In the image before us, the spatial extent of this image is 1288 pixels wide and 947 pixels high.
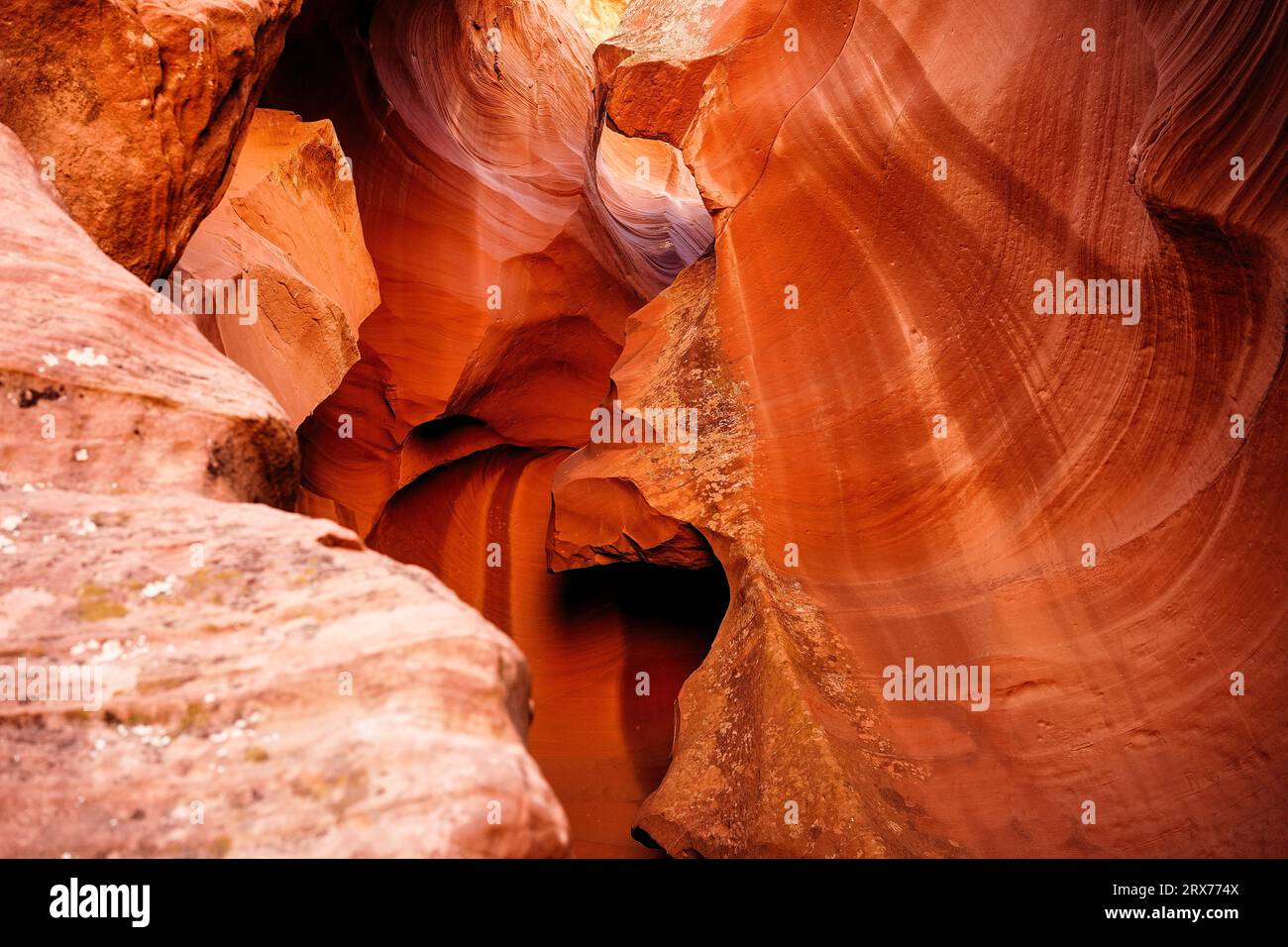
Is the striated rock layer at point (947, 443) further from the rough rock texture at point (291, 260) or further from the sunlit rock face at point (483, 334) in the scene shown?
the rough rock texture at point (291, 260)

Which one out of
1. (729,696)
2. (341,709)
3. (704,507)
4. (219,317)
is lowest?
(729,696)

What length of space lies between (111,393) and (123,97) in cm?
197

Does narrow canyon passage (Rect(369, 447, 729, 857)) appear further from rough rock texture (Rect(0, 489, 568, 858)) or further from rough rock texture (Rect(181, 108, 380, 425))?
rough rock texture (Rect(0, 489, 568, 858))

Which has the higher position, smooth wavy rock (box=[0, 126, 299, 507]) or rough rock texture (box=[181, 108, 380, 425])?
rough rock texture (box=[181, 108, 380, 425])

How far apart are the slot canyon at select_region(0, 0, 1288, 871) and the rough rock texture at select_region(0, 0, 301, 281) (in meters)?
0.02

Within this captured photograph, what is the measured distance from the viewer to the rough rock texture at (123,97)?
4.11 meters

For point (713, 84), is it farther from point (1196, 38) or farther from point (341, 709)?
point (341, 709)

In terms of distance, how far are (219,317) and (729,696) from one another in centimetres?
344

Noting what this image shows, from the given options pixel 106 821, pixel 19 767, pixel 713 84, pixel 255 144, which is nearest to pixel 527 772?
pixel 106 821

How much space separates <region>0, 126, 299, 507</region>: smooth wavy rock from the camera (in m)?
2.80

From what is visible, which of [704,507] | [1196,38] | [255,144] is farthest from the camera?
[255,144]

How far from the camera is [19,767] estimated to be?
6.75ft

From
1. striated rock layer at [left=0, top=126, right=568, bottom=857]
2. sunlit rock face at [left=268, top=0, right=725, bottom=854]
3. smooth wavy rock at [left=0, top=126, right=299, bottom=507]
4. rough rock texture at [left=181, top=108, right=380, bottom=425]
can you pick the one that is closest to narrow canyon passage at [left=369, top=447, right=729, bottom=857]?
sunlit rock face at [left=268, top=0, right=725, bottom=854]

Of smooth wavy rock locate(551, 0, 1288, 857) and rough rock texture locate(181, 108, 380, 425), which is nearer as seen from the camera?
smooth wavy rock locate(551, 0, 1288, 857)
